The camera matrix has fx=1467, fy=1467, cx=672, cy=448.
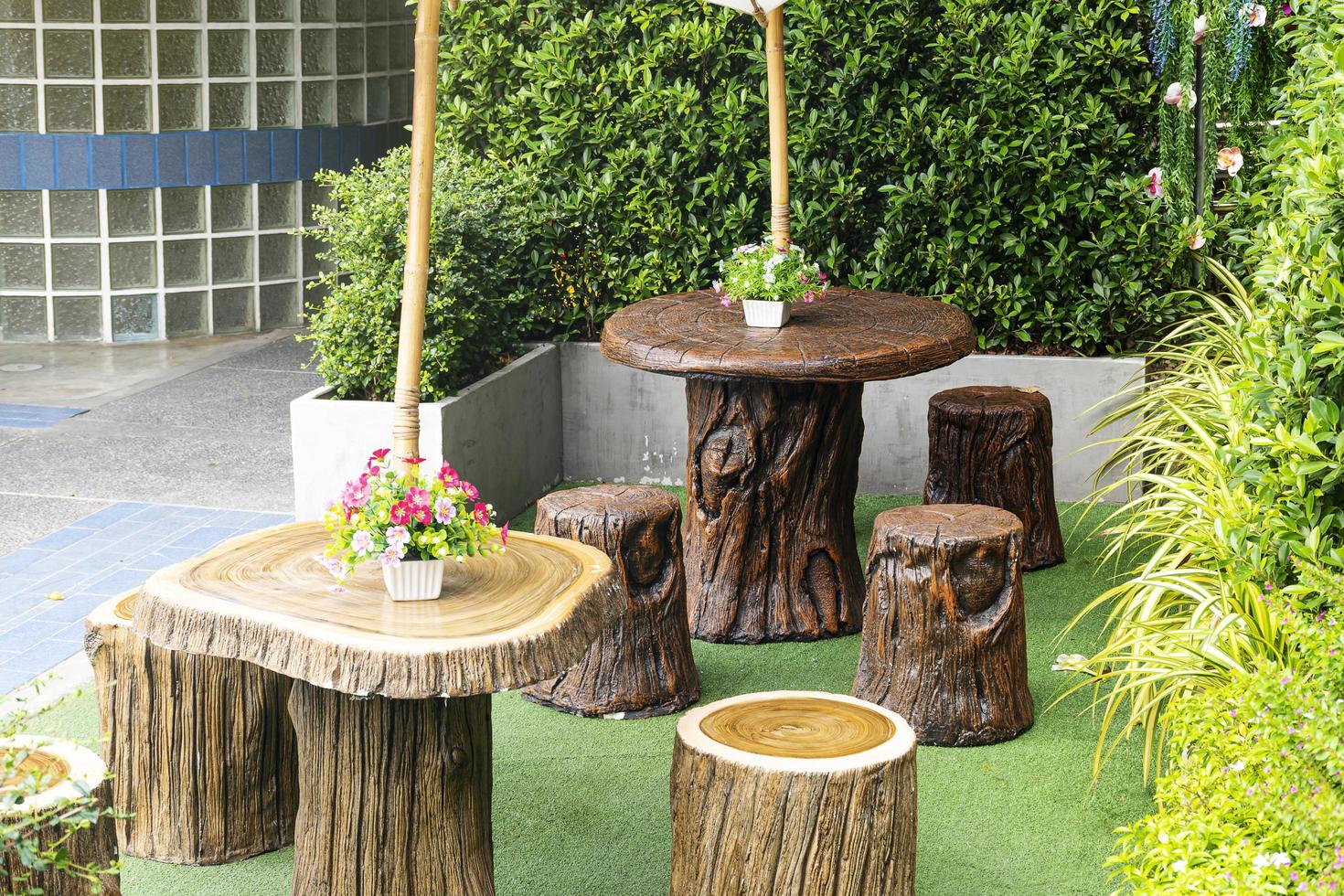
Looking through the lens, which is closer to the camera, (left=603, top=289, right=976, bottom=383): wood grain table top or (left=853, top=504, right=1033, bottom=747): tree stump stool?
(left=853, top=504, right=1033, bottom=747): tree stump stool

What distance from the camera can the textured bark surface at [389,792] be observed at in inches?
118

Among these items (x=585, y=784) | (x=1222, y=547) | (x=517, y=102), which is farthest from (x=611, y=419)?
(x=1222, y=547)

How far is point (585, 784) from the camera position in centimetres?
391

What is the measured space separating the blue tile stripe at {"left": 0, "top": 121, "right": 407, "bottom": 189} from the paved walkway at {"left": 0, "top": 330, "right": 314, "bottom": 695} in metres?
1.00

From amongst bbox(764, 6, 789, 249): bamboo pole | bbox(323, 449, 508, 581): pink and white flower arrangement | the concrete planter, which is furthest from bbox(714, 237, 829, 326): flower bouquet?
bbox(323, 449, 508, 581): pink and white flower arrangement

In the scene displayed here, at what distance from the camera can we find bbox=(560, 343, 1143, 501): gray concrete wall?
630 centimetres

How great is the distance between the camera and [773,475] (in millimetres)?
4824

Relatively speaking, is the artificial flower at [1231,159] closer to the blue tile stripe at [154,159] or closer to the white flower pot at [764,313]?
the white flower pot at [764,313]

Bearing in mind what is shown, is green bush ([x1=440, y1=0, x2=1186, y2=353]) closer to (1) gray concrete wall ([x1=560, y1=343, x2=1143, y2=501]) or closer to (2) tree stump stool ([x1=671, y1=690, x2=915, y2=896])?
(1) gray concrete wall ([x1=560, y1=343, x2=1143, y2=501])

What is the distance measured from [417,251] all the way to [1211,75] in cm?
341

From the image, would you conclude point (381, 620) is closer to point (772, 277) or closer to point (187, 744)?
point (187, 744)

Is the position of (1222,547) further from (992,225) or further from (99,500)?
(99,500)

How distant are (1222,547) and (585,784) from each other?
173cm

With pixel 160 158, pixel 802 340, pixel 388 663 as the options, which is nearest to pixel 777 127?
pixel 802 340
